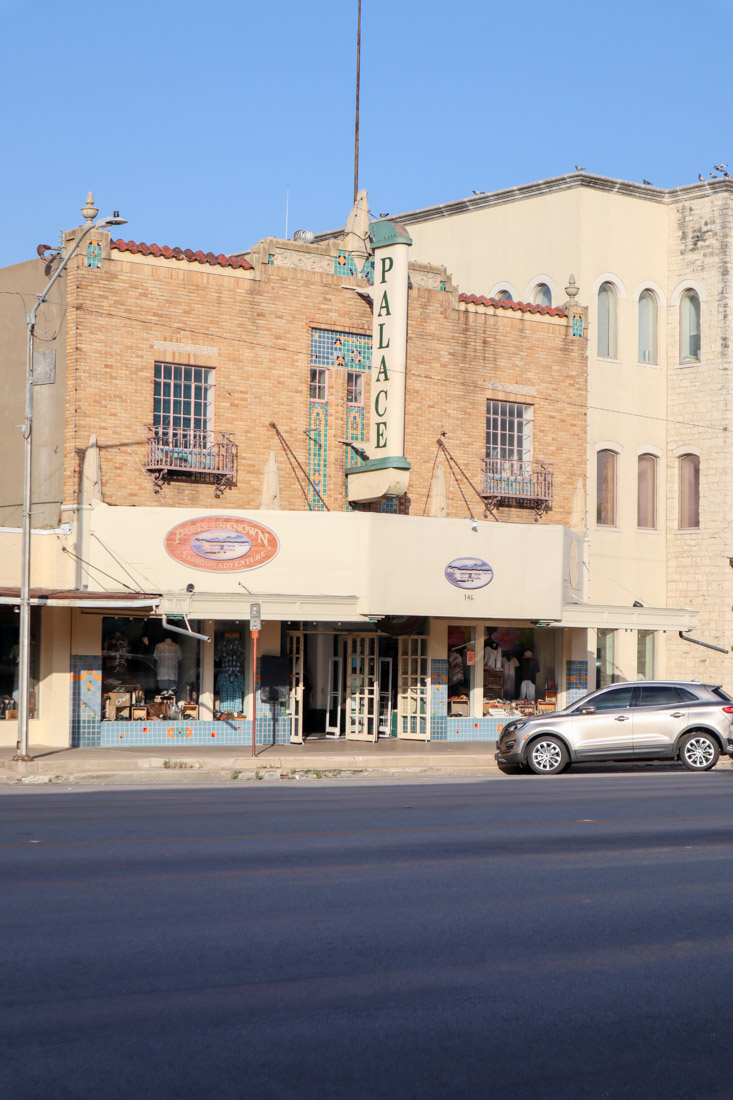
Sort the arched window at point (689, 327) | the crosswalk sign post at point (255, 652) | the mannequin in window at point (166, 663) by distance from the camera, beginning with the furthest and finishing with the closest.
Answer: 1. the arched window at point (689, 327)
2. the mannequin in window at point (166, 663)
3. the crosswalk sign post at point (255, 652)

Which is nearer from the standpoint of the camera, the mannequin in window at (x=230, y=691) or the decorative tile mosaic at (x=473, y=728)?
the mannequin in window at (x=230, y=691)

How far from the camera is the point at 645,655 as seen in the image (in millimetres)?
33688

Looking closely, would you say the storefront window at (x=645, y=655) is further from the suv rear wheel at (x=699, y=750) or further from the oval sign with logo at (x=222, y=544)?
the oval sign with logo at (x=222, y=544)

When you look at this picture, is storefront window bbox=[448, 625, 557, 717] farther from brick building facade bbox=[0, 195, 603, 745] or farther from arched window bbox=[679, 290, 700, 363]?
arched window bbox=[679, 290, 700, 363]

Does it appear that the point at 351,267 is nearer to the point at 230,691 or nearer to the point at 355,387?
the point at 355,387

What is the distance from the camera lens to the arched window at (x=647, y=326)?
33375mm

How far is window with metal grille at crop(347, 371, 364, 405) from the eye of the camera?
2766cm

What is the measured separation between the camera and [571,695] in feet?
99.1

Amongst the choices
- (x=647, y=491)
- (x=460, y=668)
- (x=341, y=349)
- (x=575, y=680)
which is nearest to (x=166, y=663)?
(x=460, y=668)

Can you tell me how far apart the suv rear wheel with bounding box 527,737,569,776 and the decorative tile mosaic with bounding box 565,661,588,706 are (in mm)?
7835

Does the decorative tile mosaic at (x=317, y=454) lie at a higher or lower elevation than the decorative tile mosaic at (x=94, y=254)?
lower

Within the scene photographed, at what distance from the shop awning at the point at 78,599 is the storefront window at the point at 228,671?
296 cm

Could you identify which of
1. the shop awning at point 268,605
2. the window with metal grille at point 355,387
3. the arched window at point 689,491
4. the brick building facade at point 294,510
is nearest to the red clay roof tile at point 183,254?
the brick building facade at point 294,510

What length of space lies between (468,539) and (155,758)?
8005 millimetres
